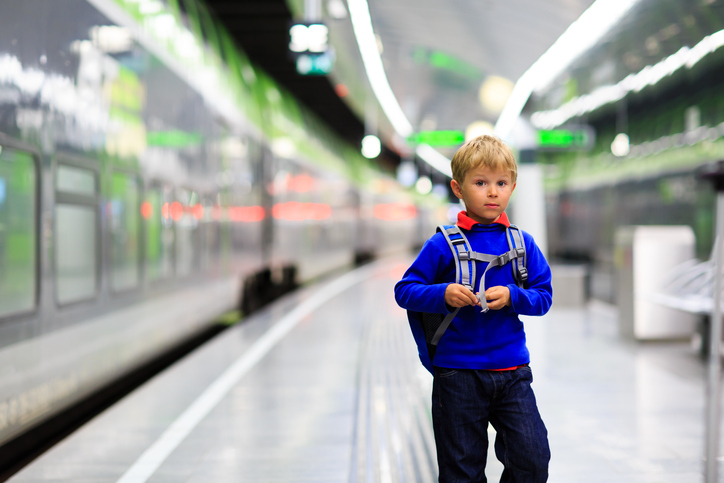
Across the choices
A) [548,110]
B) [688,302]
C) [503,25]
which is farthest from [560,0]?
[548,110]

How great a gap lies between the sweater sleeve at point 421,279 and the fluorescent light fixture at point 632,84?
28.1 feet

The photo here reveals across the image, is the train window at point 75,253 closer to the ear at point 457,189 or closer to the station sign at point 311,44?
the station sign at point 311,44

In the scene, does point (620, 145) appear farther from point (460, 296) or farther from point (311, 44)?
point (460, 296)

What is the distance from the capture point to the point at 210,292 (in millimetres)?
9516

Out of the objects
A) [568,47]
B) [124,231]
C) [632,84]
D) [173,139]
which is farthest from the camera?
[632,84]

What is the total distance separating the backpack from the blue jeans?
16cm

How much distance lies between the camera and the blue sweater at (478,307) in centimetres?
225

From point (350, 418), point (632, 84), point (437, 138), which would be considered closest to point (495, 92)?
point (437, 138)

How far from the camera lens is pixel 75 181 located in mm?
5133

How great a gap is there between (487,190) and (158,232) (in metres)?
5.79

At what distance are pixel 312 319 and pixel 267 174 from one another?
4.00m

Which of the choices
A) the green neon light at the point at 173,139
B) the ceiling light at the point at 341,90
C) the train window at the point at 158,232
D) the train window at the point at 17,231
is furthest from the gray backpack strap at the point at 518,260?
the ceiling light at the point at 341,90

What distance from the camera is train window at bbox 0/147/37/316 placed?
414 centimetres

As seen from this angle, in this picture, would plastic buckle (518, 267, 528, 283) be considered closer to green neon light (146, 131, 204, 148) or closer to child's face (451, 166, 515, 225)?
child's face (451, 166, 515, 225)
